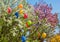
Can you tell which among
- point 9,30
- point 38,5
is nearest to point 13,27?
point 9,30

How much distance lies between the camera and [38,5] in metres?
11.0

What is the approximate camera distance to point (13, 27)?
5781mm

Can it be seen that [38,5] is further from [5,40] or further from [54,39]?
[5,40]

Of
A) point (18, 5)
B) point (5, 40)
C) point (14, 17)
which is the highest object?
point (18, 5)

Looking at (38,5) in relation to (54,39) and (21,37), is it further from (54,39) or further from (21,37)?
(21,37)

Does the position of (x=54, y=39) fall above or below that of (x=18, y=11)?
above

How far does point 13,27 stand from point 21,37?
0.51 meters

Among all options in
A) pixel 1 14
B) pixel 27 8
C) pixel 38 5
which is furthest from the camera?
pixel 38 5

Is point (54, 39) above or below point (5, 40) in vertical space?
above

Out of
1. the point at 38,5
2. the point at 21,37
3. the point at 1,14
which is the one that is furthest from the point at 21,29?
the point at 38,5

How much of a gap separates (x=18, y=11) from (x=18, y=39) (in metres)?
0.82

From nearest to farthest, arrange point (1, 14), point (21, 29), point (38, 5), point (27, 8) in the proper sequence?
1. point (1, 14)
2. point (21, 29)
3. point (27, 8)
4. point (38, 5)

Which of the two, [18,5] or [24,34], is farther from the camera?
[24,34]

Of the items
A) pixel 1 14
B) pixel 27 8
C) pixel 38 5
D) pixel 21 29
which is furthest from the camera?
pixel 38 5
